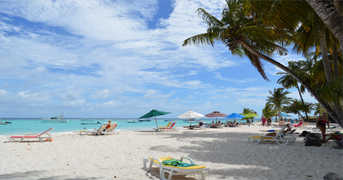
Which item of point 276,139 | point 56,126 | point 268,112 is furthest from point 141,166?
point 268,112

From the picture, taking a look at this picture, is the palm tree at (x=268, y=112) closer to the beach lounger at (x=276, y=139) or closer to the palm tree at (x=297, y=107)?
the palm tree at (x=297, y=107)

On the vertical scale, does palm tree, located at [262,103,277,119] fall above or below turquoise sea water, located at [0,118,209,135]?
above

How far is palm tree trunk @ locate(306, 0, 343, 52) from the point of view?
135 inches

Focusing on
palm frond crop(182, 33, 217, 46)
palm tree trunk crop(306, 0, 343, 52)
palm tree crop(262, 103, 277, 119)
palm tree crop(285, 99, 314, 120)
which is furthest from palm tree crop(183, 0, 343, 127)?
palm tree crop(262, 103, 277, 119)

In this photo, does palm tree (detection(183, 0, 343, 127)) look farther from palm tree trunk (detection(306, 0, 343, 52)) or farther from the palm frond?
palm tree trunk (detection(306, 0, 343, 52))

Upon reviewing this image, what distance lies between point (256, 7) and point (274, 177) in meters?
4.00

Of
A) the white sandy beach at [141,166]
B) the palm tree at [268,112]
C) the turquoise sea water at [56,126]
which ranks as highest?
the palm tree at [268,112]

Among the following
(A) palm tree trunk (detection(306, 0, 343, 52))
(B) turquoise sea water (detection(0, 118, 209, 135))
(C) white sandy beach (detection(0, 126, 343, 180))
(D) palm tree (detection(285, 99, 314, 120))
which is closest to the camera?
(A) palm tree trunk (detection(306, 0, 343, 52))

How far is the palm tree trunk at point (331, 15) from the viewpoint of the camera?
3434 mm

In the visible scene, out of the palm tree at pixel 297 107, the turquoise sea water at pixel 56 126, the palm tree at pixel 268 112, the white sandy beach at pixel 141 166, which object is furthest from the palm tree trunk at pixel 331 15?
the palm tree at pixel 268 112

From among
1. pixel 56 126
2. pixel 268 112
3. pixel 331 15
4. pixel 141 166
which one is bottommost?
pixel 56 126

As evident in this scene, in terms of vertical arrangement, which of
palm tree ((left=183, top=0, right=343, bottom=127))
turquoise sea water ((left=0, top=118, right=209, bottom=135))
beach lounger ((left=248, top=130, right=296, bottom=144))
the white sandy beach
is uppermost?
palm tree ((left=183, top=0, right=343, bottom=127))

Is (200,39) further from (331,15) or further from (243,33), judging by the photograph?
(331,15)

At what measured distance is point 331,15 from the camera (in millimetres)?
3506
